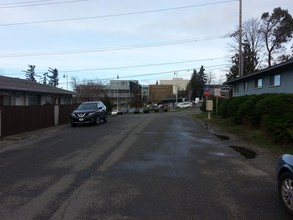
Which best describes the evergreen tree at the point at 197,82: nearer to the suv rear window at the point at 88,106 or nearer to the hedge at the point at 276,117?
the suv rear window at the point at 88,106

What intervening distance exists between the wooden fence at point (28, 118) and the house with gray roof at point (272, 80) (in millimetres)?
14300

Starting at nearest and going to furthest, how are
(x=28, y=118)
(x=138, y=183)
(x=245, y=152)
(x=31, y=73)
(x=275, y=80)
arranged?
(x=138, y=183) → (x=245, y=152) → (x=28, y=118) → (x=275, y=80) → (x=31, y=73)

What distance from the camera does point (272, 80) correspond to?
86.4 feet

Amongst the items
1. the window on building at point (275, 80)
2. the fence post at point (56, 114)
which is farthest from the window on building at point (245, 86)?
the fence post at point (56, 114)

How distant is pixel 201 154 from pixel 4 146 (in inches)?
315

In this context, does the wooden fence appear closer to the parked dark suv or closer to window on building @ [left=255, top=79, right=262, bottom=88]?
the parked dark suv

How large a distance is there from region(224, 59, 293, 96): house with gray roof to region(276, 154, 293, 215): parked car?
15025 millimetres

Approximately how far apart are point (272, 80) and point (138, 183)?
2038 centimetres

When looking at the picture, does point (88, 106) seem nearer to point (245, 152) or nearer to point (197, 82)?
point (245, 152)

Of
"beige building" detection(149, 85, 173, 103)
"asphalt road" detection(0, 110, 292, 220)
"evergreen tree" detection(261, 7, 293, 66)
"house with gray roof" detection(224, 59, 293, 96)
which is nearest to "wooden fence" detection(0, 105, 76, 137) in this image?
"asphalt road" detection(0, 110, 292, 220)

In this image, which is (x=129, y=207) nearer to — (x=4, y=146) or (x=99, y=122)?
(x=4, y=146)

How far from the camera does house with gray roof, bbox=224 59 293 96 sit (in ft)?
74.2

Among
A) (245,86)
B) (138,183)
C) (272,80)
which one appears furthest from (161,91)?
(138,183)

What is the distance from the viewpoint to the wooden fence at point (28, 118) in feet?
62.4
